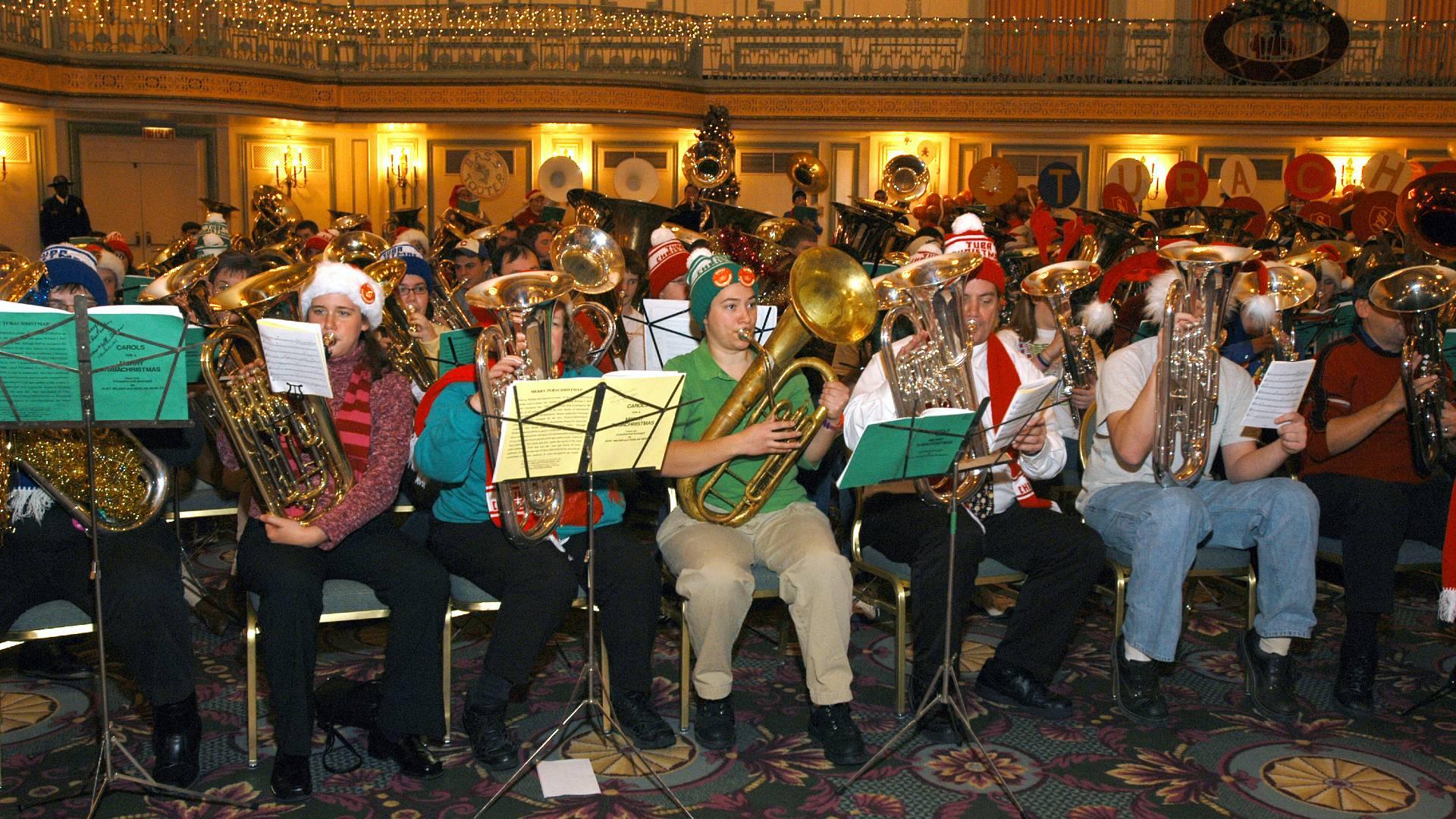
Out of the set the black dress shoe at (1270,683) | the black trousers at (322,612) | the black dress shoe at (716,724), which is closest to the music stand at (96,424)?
the black trousers at (322,612)

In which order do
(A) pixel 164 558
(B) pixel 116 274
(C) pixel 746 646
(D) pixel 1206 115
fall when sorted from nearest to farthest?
(A) pixel 164 558 → (C) pixel 746 646 → (B) pixel 116 274 → (D) pixel 1206 115

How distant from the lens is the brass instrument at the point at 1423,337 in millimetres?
3664

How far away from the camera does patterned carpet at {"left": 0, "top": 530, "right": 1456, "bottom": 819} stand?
309 cm

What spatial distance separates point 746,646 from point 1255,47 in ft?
50.5

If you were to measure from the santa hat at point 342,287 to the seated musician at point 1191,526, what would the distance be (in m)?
2.18

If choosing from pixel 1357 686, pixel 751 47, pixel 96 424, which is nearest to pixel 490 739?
pixel 96 424

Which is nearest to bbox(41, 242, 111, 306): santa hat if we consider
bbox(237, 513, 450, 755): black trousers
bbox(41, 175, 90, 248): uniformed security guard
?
bbox(237, 513, 450, 755): black trousers

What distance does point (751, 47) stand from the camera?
56.3 feet

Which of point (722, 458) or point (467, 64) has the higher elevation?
point (467, 64)

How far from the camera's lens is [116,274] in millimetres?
5309

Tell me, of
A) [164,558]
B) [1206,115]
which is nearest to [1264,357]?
[164,558]

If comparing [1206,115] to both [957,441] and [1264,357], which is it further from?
[957,441]

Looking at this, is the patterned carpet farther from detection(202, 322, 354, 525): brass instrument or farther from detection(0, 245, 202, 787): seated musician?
detection(202, 322, 354, 525): brass instrument

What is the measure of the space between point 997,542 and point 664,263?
2.10 meters
